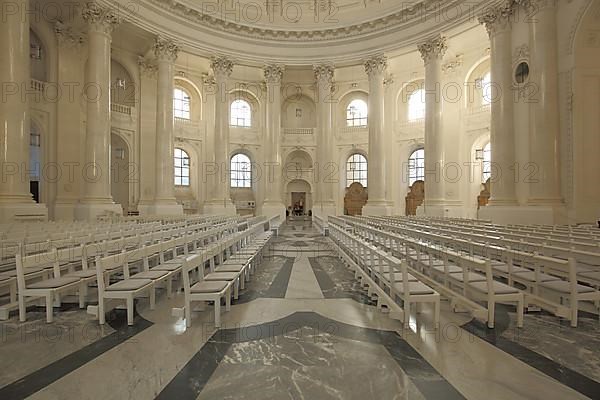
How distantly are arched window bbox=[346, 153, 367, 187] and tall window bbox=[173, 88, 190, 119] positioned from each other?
44.1ft

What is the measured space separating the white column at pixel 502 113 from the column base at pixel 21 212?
57.4ft

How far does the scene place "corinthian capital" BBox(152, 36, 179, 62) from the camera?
19125 mm

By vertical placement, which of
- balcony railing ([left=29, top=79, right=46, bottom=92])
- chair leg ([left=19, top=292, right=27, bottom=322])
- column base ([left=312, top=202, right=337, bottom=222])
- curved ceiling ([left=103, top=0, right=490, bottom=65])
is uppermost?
curved ceiling ([left=103, top=0, right=490, bottom=65])

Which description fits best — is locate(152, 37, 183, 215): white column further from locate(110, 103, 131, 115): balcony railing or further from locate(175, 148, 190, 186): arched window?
locate(175, 148, 190, 186): arched window

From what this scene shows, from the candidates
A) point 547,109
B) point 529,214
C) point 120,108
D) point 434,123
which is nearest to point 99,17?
point 120,108

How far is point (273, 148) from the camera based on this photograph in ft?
75.6

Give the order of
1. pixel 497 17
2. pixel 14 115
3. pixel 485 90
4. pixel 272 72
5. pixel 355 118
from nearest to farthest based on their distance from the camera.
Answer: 1. pixel 14 115
2. pixel 497 17
3. pixel 272 72
4. pixel 485 90
5. pixel 355 118

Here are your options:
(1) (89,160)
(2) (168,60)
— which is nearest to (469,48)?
(2) (168,60)

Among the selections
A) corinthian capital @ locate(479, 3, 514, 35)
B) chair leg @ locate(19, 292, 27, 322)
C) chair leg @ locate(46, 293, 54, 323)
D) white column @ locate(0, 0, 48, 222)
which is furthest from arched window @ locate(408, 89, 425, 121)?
chair leg @ locate(19, 292, 27, 322)

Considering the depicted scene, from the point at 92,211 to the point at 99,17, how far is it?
8.62 meters

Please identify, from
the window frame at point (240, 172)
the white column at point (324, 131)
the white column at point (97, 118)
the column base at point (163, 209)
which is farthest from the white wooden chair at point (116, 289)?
the window frame at point (240, 172)

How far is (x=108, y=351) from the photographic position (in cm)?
328

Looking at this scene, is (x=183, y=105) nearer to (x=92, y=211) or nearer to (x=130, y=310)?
(x=92, y=211)

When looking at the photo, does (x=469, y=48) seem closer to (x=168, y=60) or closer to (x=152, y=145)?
(x=168, y=60)
